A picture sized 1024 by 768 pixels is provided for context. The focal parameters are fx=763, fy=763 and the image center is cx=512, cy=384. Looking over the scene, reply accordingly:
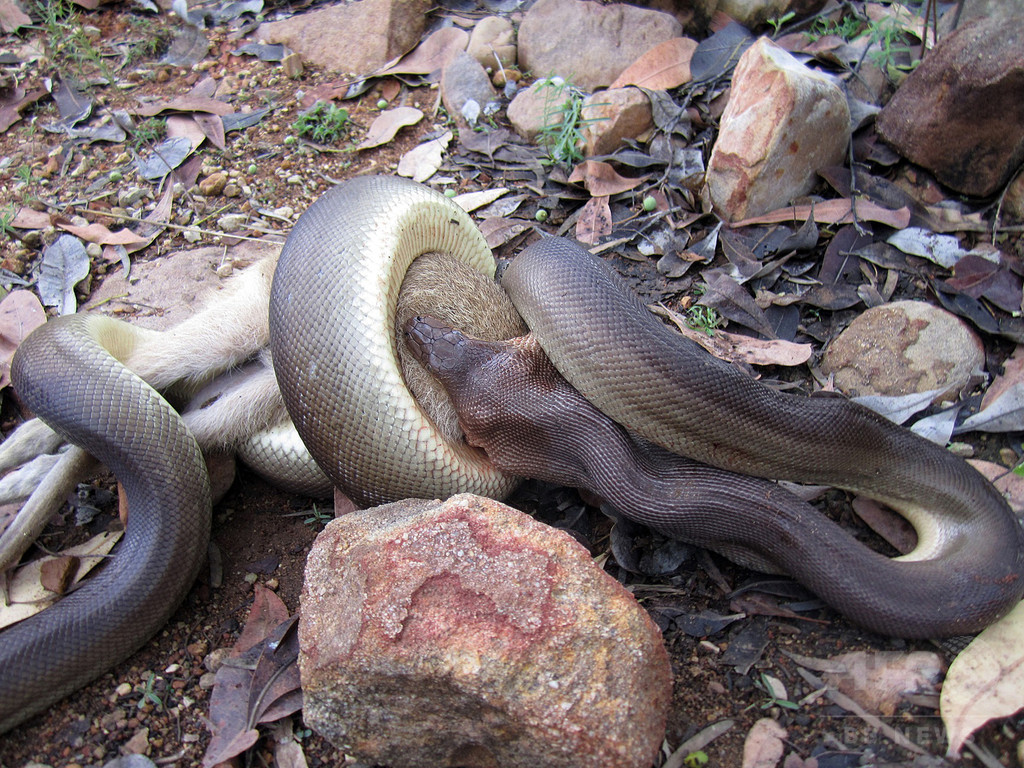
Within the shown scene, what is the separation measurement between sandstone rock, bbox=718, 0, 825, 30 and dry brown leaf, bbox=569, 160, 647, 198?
4.57ft

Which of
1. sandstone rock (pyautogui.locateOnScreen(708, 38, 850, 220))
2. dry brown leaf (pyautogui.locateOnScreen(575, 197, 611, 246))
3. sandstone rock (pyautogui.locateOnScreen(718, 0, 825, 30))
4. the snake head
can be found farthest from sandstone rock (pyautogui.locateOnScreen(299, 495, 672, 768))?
sandstone rock (pyautogui.locateOnScreen(718, 0, 825, 30))

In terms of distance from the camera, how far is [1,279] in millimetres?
3957

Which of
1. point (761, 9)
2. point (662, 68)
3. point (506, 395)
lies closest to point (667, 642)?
point (506, 395)

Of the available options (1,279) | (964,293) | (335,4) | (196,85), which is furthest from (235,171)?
(964,293)

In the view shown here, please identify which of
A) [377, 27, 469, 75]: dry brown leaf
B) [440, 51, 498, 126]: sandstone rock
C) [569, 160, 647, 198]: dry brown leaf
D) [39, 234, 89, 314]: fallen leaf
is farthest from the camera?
[377, 27, 469, 75]: dry brown leaf

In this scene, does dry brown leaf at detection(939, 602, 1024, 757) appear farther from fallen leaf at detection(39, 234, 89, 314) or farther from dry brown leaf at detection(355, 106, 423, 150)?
fallen leaf at detection(39, 234, 89, 314)

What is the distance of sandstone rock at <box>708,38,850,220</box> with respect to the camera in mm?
3354

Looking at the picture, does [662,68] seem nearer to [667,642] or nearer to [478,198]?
[478,198]

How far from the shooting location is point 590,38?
4504mm

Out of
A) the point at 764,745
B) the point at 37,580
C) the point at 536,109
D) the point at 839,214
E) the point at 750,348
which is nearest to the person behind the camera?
the point at 764,745

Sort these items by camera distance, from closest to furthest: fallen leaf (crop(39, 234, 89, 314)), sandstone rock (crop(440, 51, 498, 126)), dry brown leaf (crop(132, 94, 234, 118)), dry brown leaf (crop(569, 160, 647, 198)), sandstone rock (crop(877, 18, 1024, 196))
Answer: sandstone rock (crop(877, 18, 1024, 196))
fallen leaf (crop(39, 234, 89, 314))
dry brown leaf (crop(569, 160, 647, 198))
sandstone rock (crop(440, 51, 498, 126))
dry brown leaf (crop(132, 94, 234, 118))

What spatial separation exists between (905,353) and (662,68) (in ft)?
7.08

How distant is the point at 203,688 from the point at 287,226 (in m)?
2.44

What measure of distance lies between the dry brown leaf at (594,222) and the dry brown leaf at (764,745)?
2.35m
